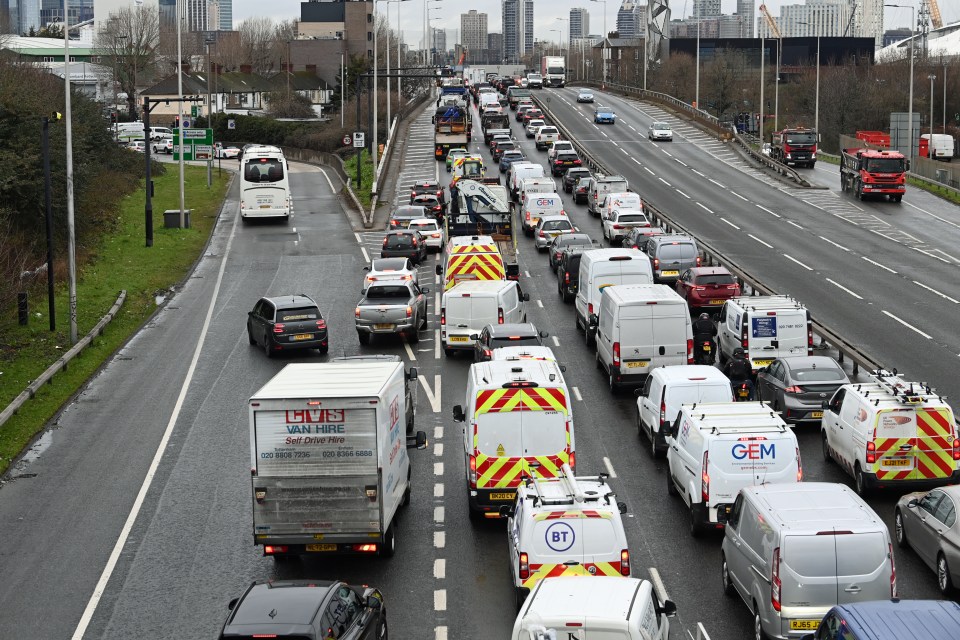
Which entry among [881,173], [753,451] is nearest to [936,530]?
[753,451]

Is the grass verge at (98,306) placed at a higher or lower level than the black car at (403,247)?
lower

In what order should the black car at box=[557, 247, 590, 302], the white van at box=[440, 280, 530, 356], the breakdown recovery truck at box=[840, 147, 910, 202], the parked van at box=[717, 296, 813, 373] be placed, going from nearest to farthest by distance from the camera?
1. the parked van at box=[717, 296, 813, 373]
2. the white van at box=[440, 280, 530, 356]
3. the black car at box=[557, 247, 590, 302]
4. the breakdown recovery truck at box=[840, 147, 910, 202]

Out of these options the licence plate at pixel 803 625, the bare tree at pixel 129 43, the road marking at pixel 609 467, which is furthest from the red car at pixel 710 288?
the bare tree at pixel 129 43

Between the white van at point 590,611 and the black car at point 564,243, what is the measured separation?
31.7 metres

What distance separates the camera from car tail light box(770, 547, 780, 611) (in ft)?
49.5

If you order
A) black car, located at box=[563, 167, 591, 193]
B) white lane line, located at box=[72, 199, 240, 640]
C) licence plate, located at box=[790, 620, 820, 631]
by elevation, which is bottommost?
white lane line, located at box=[72, 199, 240, 640]

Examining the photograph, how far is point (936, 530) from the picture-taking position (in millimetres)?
17828

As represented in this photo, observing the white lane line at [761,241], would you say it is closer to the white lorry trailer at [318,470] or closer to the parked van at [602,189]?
the parked van at [602,189]

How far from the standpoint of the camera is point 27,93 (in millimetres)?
49375

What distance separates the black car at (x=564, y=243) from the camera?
4538 centimetres

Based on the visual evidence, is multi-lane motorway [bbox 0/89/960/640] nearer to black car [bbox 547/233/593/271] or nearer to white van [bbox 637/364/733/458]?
white van [bbox 637/364/733/458]

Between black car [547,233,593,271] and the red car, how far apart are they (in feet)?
23.8

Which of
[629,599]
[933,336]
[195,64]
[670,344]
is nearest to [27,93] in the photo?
[670,344]

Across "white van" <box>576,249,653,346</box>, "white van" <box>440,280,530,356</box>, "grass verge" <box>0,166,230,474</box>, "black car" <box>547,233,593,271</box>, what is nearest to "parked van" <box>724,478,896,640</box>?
"grass verge" <box>0,166,230,474</box>
